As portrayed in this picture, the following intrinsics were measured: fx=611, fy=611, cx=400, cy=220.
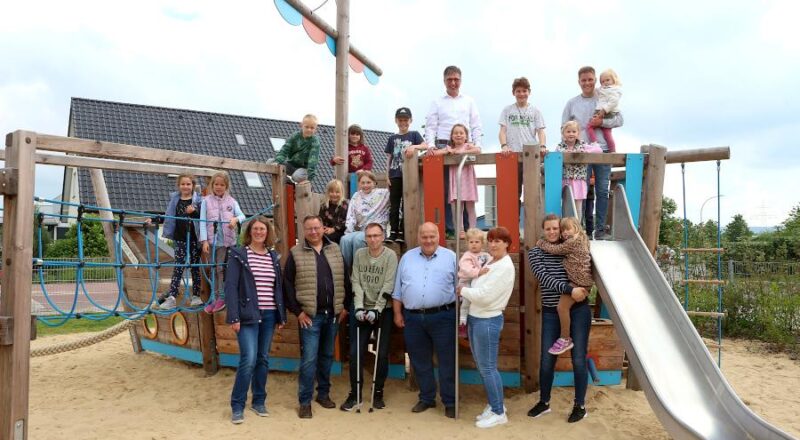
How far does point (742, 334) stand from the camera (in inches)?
377

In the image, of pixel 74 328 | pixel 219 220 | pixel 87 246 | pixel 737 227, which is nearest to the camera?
pixel 219 220

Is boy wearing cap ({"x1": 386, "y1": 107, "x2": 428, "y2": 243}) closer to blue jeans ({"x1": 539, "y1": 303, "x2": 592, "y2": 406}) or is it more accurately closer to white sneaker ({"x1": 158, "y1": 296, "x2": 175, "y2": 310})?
blue jeans ({"x1": 539, "y1": 303, "x2": 592, "y2": 406})

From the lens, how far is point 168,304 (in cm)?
612

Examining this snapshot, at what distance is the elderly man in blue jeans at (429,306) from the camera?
16.5 ft

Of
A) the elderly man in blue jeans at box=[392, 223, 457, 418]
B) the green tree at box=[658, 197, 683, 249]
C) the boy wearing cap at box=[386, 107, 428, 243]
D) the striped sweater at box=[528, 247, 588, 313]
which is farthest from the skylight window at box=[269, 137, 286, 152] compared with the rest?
the striped sweater at box=[528, 247, 588, 313]

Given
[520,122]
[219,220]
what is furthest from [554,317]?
[219,220]

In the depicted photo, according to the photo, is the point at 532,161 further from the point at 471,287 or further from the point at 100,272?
the point at 100,272

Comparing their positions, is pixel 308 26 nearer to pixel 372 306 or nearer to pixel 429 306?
pixel 372 306

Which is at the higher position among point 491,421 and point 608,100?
point 608,100

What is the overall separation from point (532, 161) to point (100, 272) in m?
14.3

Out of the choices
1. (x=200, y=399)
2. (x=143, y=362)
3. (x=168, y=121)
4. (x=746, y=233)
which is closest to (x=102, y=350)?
(x=143, y=362)

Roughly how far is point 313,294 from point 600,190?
2803 millimetres

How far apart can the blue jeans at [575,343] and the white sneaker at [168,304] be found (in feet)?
11.9

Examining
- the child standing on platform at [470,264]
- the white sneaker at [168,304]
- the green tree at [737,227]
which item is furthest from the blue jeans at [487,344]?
the green tree at [737,227]
